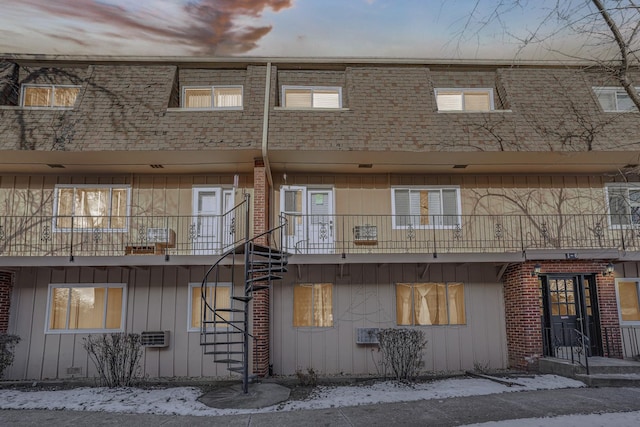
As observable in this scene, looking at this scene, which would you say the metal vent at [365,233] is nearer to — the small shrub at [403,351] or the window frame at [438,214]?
the window frame at [438,214]

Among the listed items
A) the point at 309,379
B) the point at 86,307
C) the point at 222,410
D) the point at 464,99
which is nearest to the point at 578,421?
the point at 309,379

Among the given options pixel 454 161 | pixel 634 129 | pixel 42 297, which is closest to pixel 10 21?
pixel 42 297

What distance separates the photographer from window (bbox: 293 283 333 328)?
11453mm

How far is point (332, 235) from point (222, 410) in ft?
17.1

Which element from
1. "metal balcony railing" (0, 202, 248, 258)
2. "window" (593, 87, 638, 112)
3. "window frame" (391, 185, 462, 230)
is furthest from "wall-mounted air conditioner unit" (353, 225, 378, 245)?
"window" (593, 87, 638, 112)

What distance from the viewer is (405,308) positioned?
1173 centimetres

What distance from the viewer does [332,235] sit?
1180 centimetres

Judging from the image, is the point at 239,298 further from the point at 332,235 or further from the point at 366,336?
the point at 366,336

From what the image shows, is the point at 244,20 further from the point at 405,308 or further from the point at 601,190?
the point at 601,190

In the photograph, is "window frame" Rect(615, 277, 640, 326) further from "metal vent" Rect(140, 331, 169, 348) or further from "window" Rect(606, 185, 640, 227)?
"metal vent" Rect(140, 331, 169, 348)

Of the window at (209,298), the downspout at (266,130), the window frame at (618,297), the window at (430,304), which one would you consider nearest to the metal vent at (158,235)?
the window at (209,298)

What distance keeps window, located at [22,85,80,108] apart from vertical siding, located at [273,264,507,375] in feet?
24.3

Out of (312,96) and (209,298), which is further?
(312,96)

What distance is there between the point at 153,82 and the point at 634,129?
1199cm
